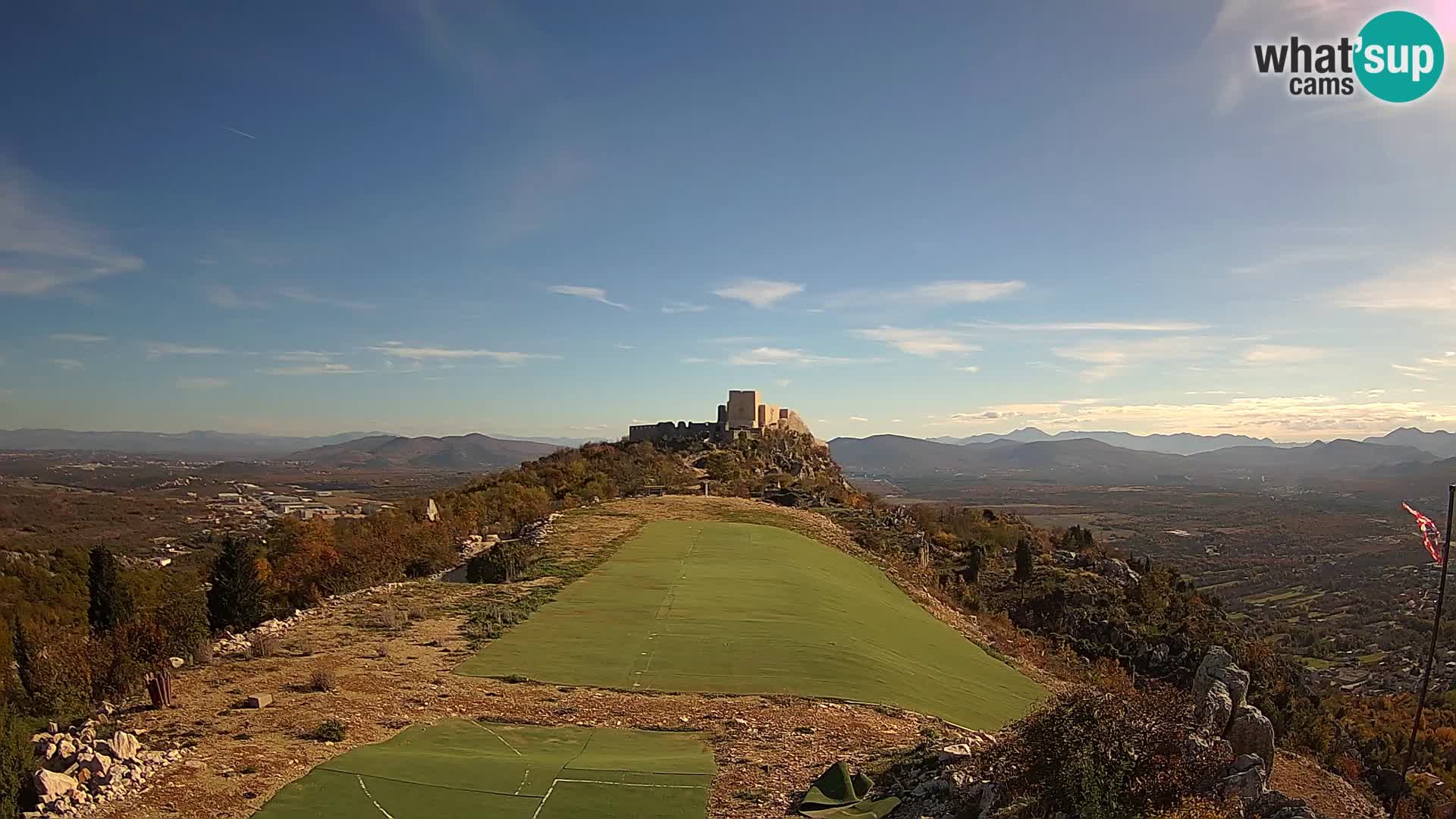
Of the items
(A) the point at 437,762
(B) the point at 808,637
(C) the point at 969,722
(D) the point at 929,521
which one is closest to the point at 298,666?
(A) the point at 437,762

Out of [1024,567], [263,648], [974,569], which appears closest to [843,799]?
[263,648]

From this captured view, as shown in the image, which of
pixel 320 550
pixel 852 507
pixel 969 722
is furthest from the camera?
pixel 852 507

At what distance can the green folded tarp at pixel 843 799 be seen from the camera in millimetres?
9383

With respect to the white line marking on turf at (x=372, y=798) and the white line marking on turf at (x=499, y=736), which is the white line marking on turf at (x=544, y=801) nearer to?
the white line marking on turf at (x=499, y=736)

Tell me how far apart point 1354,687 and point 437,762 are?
54.5 metres

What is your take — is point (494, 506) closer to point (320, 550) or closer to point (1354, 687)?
point (320, 550)

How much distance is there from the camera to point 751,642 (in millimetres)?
17234

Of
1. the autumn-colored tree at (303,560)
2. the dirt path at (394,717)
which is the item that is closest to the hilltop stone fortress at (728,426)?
the autumn-colored tree at (303,560)

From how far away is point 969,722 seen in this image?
14.4 meters

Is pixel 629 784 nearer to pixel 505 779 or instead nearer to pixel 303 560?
pixel 505 779

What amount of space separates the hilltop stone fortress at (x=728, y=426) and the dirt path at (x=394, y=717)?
5633 centimetres

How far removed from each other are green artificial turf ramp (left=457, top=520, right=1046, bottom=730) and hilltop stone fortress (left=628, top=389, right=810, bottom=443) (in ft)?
153

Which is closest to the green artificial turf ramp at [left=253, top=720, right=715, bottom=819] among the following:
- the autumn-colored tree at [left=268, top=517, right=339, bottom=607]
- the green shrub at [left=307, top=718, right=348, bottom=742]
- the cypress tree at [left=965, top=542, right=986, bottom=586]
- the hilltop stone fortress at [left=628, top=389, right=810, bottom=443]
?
the green shrub at [left=307, top=718, right=348, bottom=742]

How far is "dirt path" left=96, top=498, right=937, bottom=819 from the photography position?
9.66 m
